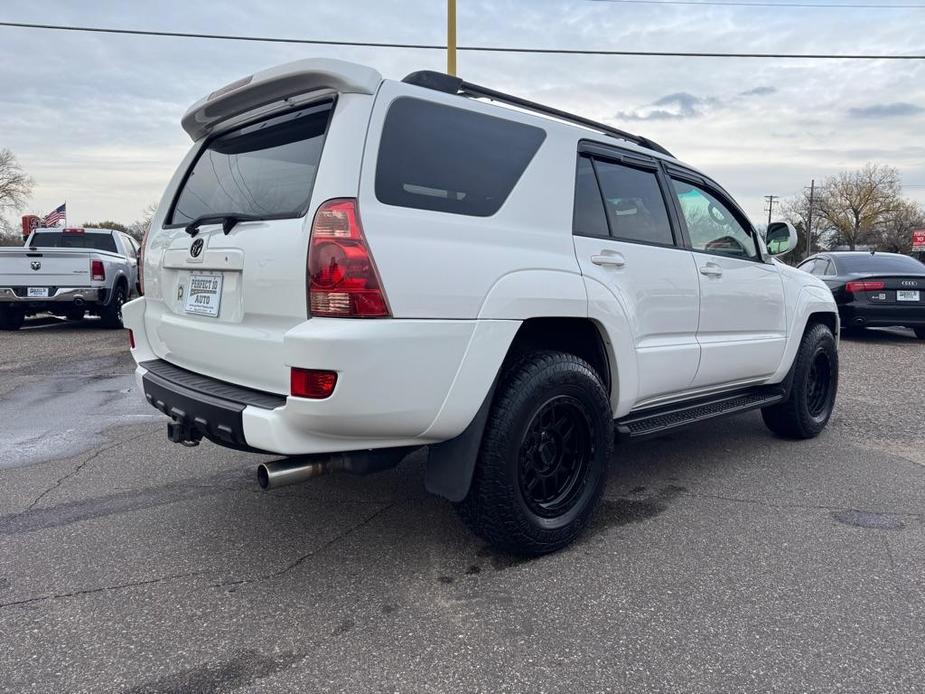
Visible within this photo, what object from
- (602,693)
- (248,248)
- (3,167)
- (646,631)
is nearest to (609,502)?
(646,631)

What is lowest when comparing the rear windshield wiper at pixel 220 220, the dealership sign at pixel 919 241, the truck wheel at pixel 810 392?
the truck wheel at pixel 810 392

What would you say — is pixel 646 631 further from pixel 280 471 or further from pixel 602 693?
pixel 280 471

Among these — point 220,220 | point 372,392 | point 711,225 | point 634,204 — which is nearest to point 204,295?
point 220,220

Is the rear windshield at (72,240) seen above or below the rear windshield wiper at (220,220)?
above

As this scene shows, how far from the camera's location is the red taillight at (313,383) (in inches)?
90.3

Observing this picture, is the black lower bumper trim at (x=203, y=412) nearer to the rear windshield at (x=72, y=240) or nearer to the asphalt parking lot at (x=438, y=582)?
the asphalt parking lot at (x=438, y=582)

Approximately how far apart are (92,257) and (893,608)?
11473mm

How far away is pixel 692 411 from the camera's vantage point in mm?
3777

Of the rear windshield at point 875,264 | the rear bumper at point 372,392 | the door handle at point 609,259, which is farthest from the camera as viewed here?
the rear windshield at point 875,264

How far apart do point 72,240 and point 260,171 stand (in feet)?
39.7

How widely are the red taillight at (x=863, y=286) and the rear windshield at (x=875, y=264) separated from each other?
1.28 feet

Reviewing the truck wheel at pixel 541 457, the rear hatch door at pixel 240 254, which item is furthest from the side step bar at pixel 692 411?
the rear hatch door at pixel 240 254

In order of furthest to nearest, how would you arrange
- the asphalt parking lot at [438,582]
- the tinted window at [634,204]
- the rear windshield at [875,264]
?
the rear windshield at [875,264]
the tinted window at [634,204]
the asphalt parking lot at [438,582]

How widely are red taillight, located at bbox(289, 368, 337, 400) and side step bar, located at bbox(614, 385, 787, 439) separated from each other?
159 centimetres
